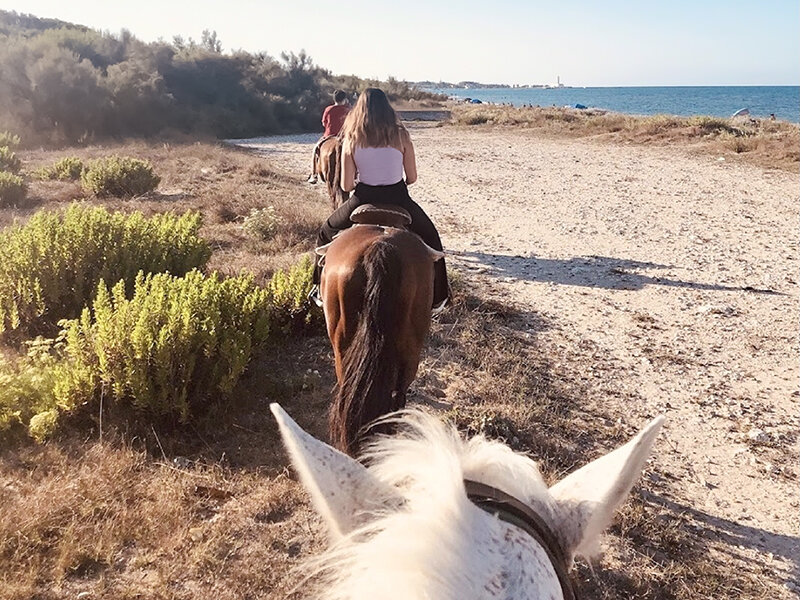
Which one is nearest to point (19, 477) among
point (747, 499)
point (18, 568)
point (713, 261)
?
point (18, 568)

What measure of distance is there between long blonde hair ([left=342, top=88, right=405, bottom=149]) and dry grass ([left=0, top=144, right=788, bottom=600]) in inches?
75.3

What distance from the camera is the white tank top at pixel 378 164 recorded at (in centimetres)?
365

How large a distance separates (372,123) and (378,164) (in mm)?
260

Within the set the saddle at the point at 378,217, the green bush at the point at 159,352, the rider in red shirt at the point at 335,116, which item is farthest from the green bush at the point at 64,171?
the saddle at the point at 378,217

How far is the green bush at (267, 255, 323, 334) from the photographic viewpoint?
5.18m

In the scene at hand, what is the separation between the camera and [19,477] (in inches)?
126

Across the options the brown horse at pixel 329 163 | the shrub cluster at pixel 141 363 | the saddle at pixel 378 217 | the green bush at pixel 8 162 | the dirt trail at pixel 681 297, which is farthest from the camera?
the green bush at pixel 8 162

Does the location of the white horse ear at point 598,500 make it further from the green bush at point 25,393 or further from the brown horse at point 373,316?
the green bush at point 25,393

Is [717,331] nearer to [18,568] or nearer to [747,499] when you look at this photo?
[747,499]

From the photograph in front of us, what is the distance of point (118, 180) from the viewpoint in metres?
11.0

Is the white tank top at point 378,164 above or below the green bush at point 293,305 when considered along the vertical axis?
above

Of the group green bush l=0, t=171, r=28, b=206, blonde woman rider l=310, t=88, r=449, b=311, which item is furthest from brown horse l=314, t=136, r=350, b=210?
green bush l=0, t=171, r=28, b=206

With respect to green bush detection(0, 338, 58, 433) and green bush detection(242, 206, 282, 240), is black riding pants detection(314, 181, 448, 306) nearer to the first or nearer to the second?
green bush detection(0, 338, 58, 433)

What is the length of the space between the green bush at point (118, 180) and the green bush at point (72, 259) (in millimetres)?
5890
